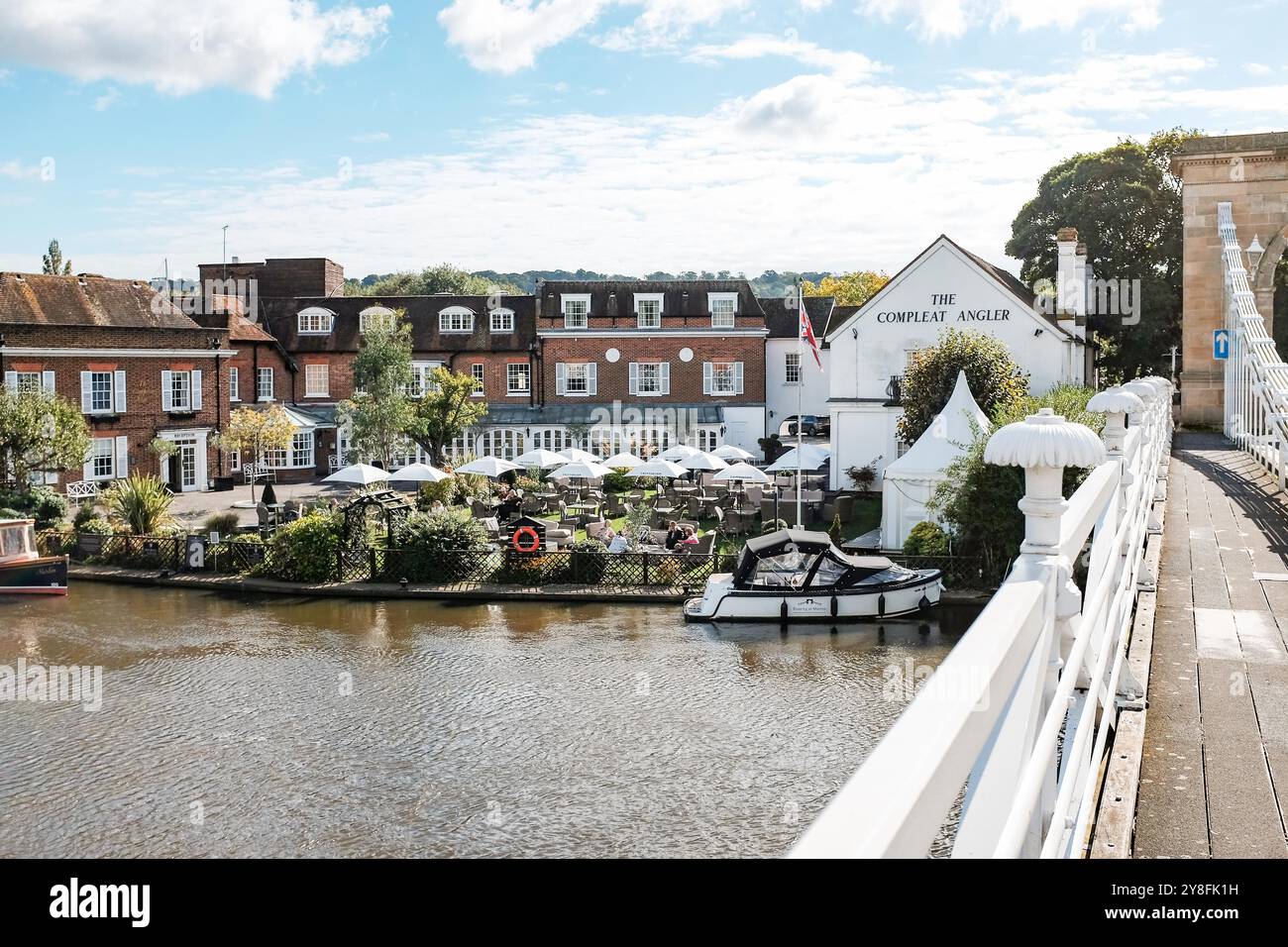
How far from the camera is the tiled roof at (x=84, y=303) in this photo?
39.6 meters

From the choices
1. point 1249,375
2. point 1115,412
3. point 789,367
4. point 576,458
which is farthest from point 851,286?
point 1115,412

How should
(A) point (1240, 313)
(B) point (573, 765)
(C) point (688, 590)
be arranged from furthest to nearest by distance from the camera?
(C) point (688, 590) → (A) point (1240, 313) → (B) point (573, 765)

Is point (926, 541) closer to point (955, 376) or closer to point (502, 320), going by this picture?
point (955, 376)

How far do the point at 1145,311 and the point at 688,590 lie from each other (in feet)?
95.9

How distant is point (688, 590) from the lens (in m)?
26.0

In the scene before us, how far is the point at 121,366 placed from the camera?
41.8 metres

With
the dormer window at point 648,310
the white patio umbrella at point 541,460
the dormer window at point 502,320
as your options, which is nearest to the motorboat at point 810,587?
the white patio umbrella at point 541,460

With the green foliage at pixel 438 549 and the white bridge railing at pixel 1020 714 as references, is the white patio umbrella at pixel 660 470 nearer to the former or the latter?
the green foliage at pixel 438 549

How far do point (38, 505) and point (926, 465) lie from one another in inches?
947

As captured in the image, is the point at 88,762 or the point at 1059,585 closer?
the point at 1059,585
